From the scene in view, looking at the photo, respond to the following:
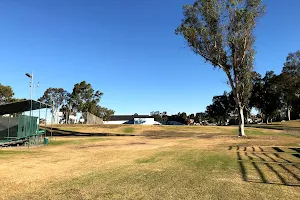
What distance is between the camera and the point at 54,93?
97188mm

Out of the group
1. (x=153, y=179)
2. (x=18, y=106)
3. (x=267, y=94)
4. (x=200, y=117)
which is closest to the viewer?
(x=153, y=179)

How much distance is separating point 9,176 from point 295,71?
72767 mm

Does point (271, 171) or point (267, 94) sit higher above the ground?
point (267, 94)

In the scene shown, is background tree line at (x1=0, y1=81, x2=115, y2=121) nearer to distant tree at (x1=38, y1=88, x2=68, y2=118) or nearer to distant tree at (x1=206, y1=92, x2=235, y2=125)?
distant tree at (x1=38, y1=88, x2=68, y2=118)

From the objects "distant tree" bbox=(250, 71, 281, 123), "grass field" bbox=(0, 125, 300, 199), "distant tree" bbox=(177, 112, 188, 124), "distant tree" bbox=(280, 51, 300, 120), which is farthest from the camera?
"distant tree" bbox=(177, 112, 188, 124)

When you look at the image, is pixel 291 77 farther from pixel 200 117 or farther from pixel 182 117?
pixel 200 117

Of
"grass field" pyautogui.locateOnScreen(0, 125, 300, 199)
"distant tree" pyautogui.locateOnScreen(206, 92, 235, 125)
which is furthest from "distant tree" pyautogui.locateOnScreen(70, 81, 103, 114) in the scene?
"grass field" pyautogui.locateOnScreen(0, 125, 300, 199)

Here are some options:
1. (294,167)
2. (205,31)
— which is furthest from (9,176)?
(205,31)

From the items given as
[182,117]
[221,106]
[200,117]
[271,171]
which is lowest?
[271,171]

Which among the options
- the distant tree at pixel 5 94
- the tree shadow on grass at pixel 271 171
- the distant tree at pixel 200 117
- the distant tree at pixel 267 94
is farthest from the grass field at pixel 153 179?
the distant tree at pixel 200 117

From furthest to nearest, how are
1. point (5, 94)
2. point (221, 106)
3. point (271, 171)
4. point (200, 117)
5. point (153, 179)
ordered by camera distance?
1. point (200, 117)
2. point (221, 106)
3. point (5, 94)
4. point (271, 171)
5. point (153, 179)

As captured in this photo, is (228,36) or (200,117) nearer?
(228,36)

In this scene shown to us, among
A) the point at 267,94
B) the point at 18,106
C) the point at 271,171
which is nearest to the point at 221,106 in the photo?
the point at 267,94

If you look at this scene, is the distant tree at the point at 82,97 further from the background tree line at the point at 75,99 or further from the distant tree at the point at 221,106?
the distant tree at the point at 221,106
